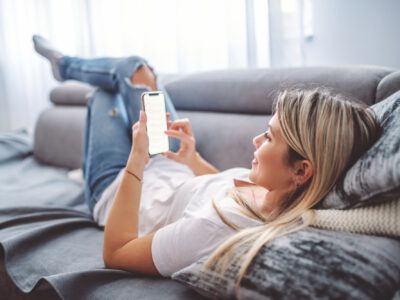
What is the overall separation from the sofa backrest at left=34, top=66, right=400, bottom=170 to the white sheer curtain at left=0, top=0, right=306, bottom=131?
29 centimetres

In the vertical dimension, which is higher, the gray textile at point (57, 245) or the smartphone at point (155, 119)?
the smartphone at point (155, 119)

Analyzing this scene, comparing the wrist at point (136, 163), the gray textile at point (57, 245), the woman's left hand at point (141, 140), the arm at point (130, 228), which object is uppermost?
the woman's left hand at point (141, 140)

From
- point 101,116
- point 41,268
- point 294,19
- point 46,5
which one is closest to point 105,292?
point 41,268

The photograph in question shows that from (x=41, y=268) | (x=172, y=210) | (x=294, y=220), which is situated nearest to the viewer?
(x=294, y=220)

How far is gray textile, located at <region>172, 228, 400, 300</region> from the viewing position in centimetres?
52

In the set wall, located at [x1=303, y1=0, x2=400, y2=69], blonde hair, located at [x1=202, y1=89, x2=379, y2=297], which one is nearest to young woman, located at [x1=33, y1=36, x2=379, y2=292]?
blonde hair, located at [x1=202, y1=89, x2=379, y2=297]

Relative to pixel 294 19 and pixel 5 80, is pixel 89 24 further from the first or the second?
pixel 294 19

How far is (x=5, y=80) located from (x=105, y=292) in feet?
7.34

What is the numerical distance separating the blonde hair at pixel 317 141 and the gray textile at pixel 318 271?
5 cm

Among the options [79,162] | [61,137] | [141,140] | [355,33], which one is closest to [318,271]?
[141,140]

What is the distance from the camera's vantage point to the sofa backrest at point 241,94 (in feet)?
3.41

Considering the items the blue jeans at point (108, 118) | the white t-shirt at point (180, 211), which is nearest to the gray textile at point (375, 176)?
the white t-shirt at point (180, 211)

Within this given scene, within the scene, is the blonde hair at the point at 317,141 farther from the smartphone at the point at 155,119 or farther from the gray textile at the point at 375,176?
the smartphone at the point at 155,119

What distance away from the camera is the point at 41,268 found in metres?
0.86
